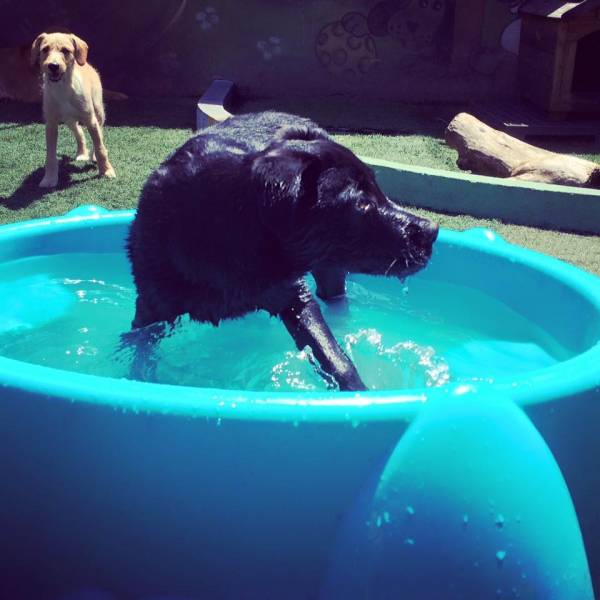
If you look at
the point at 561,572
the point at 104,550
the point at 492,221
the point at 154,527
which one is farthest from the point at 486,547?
the point at 492,221

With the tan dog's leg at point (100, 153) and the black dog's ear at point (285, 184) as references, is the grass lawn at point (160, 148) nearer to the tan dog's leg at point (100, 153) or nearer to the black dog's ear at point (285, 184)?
the tan dog's leg at point (100, 153)

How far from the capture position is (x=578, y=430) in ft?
6.38

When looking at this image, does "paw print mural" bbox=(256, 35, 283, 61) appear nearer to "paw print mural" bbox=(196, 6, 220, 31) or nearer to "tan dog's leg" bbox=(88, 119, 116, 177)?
"paw print mural" bbox=(196, 6, 220, 31)

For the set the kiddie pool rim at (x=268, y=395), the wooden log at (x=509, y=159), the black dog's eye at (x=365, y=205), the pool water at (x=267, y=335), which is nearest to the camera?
the kiddie pool rim at (x=268, y=395)

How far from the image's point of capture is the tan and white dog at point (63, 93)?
18.5 feet

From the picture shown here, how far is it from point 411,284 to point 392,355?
673mm

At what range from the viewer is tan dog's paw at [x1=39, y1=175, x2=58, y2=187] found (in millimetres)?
5570

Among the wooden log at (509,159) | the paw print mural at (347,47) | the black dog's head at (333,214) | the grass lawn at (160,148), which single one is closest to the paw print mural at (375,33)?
the paw print mural at (347,47)

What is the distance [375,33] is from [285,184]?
7.95 m

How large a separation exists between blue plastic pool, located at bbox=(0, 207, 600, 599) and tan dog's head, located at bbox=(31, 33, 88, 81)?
14.0 feet

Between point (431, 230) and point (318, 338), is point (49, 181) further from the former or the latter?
point (431, 230)

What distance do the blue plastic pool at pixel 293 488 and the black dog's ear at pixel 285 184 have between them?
1.66 feet

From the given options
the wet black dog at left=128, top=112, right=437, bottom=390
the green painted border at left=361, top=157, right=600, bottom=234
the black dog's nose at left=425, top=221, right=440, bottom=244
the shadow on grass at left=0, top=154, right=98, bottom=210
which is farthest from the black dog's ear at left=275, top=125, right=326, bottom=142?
the shadow on grass at left=0, top=154, right=98, bottom=210

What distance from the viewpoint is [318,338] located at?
251 cm
